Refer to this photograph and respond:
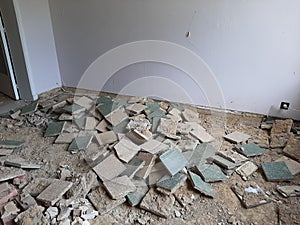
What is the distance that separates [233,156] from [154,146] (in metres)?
0.77

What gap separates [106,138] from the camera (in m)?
2.90

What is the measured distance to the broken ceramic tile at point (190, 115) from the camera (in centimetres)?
330

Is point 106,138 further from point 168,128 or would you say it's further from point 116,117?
point 168,128

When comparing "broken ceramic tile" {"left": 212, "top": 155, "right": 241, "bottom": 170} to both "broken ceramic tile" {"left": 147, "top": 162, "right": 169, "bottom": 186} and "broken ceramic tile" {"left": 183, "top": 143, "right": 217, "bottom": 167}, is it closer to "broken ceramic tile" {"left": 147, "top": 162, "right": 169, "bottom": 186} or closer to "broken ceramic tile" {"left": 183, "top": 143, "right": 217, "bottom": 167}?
"broken ceramic tile" {"left": 183, "top": 143, "right": 217, "bottom": 167}

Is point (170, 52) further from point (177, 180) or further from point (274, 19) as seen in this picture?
point (177, 180)

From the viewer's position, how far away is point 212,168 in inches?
97.7

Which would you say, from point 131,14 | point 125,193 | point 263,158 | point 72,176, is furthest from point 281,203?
point 131,14

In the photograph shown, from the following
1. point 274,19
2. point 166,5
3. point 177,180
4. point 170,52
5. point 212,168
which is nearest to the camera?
point 177,180

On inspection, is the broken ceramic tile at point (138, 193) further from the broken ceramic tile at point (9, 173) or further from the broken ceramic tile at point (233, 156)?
the broken ceramic tile at point (9, 173)

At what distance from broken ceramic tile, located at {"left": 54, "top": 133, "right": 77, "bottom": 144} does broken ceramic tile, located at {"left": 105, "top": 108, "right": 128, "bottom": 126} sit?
0.42 metres

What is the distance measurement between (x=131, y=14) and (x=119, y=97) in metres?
1.14

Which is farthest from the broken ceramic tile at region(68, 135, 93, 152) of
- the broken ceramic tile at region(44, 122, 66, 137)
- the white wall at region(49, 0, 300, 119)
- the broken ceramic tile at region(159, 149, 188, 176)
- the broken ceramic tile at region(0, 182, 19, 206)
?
the white wall at region(49, 0, 300, 119)

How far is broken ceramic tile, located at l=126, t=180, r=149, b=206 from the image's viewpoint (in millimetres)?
2168

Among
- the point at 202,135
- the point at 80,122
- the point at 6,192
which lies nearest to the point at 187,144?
the point at 202,135
